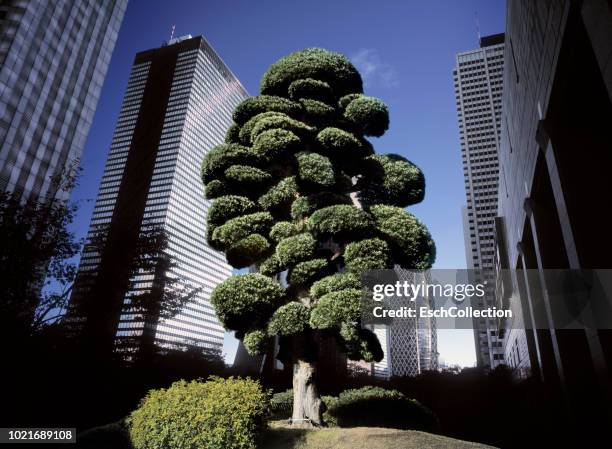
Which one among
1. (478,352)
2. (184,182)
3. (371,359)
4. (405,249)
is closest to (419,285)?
(405,249)

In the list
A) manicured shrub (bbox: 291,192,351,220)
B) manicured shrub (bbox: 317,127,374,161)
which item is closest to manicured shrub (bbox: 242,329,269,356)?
manicured shrub (bbox: 291,192,351,220)

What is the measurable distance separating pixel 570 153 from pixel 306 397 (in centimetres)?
979

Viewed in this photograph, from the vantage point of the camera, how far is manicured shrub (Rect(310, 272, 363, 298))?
9070mm

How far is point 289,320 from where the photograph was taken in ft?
30.0

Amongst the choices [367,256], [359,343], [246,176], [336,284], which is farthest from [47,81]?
[359,343]

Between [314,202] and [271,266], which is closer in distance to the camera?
[271,266]

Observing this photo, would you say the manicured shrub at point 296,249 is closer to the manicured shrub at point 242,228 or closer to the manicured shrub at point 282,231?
the manicured shrub at point 282,231

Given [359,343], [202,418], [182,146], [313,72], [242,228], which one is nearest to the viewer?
[202,418]

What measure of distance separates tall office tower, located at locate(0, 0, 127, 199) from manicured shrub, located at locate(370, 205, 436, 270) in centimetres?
4281

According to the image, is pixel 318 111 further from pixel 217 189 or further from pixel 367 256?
pixel 367 256

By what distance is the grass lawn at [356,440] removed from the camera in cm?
700

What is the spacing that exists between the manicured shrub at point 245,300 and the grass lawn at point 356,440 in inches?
108

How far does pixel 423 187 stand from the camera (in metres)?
11.1

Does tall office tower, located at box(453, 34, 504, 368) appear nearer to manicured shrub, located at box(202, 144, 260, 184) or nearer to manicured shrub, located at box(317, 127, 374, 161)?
manicured shrub, located at box(317, 127, 374, 161)
